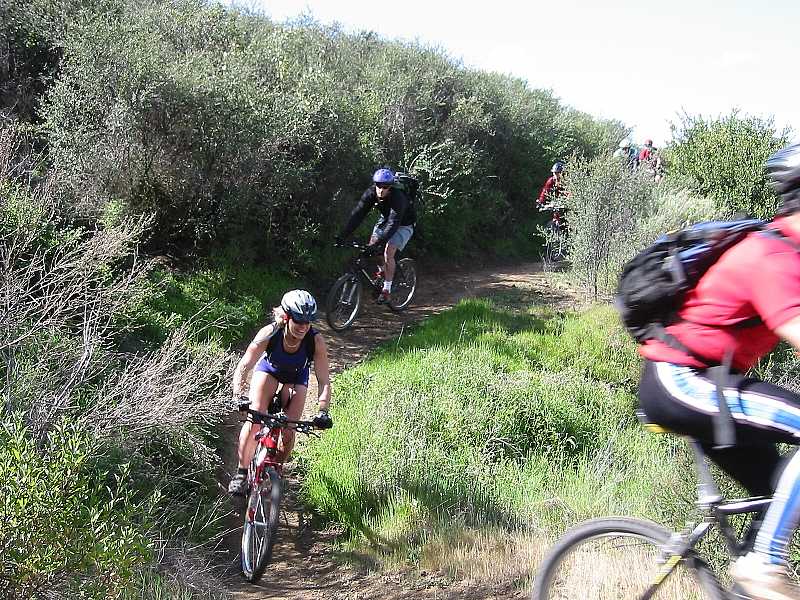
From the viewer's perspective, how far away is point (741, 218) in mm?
2830

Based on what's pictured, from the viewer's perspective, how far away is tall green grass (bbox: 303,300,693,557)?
19.3 ft

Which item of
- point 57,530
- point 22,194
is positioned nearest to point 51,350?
point 57,530

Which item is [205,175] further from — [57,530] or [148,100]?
[57,530]

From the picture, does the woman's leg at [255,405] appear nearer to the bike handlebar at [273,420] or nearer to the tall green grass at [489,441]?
the bike handlebar at [273,420]

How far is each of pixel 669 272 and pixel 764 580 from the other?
1.14m

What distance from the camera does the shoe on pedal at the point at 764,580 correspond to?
252 cm

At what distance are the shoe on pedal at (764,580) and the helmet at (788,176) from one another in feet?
4.12

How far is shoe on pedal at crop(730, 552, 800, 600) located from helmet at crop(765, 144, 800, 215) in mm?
1255

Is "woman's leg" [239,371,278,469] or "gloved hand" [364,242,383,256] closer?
"woman's leg" [239,371,278,469]

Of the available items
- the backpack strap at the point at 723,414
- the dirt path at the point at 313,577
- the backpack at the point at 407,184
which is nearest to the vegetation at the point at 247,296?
the dirt path at the point at 313,577

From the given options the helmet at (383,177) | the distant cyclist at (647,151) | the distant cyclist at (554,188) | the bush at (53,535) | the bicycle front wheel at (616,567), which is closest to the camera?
the bicycle front wheel at (616,567)

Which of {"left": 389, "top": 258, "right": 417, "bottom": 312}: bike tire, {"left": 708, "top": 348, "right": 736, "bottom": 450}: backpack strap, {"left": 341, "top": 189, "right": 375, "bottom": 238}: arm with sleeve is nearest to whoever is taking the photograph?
{"left": 708, "top": 348, "right": 736, "bottom": 450}: backpack strap

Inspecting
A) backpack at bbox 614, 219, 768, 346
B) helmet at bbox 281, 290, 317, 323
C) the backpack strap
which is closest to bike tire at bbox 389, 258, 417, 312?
helmet at bbox 281, 290, 317, 323

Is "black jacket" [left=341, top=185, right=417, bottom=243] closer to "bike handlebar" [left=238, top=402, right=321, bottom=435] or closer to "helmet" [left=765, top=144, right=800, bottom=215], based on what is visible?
"bike handlebar" [left=238, top=402, right=321, bottom=435]
